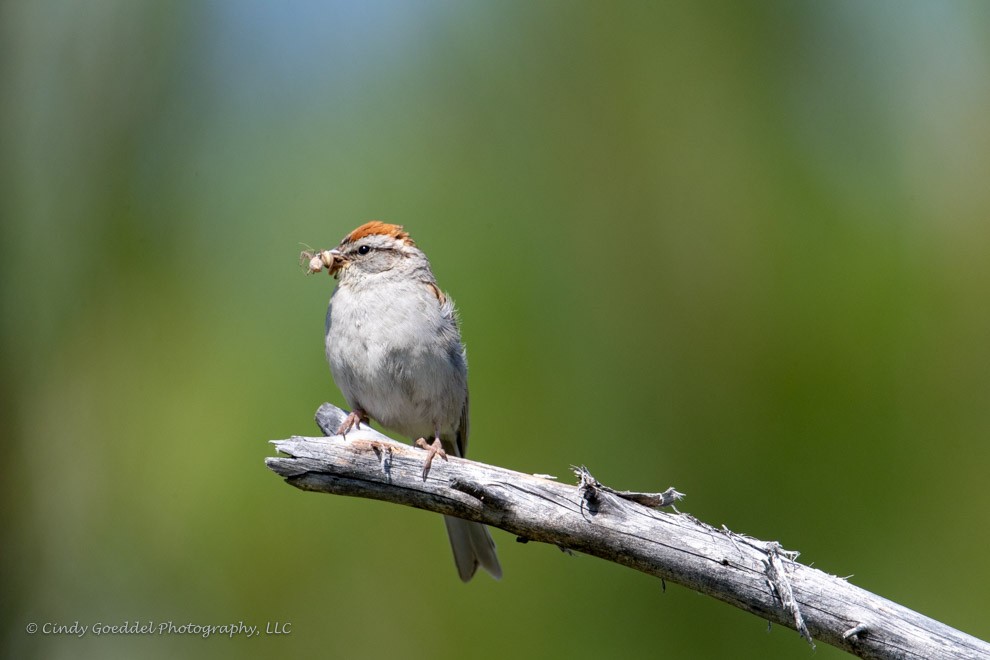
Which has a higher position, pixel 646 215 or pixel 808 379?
pixel 646 215

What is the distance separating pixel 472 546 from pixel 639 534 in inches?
63.1

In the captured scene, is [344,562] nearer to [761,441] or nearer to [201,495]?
[201,495]

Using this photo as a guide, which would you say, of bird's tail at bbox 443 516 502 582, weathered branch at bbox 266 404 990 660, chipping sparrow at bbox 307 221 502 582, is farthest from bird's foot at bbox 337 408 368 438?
bird's tail at bbox 443 516 502 582

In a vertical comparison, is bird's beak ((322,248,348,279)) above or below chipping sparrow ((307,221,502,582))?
above

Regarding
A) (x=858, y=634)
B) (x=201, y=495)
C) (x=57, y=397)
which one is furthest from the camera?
(x=57, y=397)

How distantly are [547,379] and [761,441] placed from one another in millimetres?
1426

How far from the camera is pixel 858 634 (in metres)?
2.72

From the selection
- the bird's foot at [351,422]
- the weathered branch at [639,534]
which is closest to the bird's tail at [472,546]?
the bird's foot at [351,422]

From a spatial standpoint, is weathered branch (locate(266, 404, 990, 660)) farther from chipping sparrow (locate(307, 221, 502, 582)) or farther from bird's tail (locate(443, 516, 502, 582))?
bird's tail (locate(443, 516, 502, 582))

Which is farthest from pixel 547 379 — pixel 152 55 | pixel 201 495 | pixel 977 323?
pixel 152 55

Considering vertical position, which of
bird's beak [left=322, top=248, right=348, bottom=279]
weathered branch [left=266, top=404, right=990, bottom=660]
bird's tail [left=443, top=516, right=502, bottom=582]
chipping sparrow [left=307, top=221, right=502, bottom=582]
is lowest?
bird's tail [left=443, top=516, right=502, bottom=582]

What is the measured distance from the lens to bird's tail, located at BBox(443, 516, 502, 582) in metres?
4.36

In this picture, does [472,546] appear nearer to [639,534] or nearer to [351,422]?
[351,422]

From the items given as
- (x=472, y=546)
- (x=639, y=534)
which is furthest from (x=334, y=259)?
(x=639, y=534)
